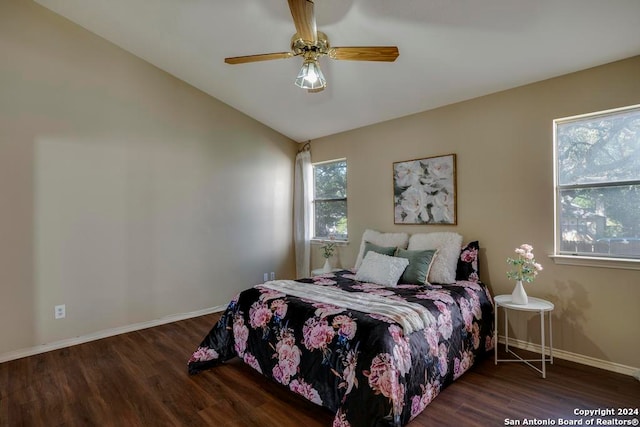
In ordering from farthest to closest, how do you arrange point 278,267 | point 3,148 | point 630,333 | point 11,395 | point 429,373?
point 278,267 → point 3,148 → point 630,333 → point 11,395 → point 429,373

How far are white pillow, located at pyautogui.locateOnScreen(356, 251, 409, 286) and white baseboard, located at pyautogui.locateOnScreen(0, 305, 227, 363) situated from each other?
7.26 feet

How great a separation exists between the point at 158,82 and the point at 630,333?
5081mm

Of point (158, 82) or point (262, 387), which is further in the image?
point (158, 82)

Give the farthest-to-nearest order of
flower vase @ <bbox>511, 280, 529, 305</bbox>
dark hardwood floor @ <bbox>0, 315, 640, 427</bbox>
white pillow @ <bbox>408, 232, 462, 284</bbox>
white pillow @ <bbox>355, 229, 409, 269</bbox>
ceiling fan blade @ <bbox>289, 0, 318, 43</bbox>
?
white pillow @ <bbox>355, 229, 409, 269</bbox> < white pillow @ <bbox>408, 232, 462, 284</bbox> < flower vase @ <bbox>511, 280, 529, 305</bbox> < dark hardwood floor @ <bbox>0, 315, 640, 427</bbox> < ceiling fan blade @ <bbox>289, 0, 318, 43</bbox>

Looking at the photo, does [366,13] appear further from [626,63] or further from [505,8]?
[626,63]

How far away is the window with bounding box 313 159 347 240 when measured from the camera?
15.2 feet

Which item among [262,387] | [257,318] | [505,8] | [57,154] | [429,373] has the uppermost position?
[505,8]

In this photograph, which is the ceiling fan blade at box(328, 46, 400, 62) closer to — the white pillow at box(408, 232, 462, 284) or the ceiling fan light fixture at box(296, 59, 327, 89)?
the ceiling fan light fixture at box(296, 59, 327, 89)

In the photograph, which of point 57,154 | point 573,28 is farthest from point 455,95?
point 57,154

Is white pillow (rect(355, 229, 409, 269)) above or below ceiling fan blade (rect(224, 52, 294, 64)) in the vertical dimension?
below

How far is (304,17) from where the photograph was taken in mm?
1867

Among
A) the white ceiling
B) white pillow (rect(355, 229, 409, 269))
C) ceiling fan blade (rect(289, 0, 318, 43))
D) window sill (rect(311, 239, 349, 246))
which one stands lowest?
window sill (rect(311, 239, 349, 246))

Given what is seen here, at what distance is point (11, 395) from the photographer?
2285 millimetres

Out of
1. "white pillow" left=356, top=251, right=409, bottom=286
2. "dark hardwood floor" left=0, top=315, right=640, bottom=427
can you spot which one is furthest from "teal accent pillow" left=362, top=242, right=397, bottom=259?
"dark hardwood floor" left=0, top=315, right=640, bottom=427
